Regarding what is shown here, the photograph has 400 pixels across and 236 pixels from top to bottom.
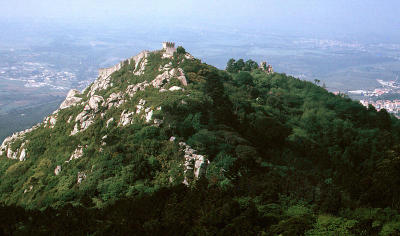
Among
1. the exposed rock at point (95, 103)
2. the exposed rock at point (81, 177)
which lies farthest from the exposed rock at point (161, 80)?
the exposed rock at point (81, 177)

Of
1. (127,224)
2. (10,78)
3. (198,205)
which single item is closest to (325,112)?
(198,205)

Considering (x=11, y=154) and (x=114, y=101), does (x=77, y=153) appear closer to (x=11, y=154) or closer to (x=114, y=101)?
(x=114, y=101)

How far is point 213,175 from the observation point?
805 inches

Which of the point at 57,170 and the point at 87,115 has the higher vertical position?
the point at 87,115

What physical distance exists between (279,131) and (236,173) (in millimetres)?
13158

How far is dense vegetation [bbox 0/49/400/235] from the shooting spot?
16.3 meters

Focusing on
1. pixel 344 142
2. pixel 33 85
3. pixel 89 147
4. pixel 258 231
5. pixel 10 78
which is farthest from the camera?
pixel 10 78

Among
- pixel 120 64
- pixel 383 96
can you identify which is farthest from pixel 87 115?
pixel 383 96

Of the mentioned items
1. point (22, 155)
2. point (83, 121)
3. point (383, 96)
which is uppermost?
point (83, 121)

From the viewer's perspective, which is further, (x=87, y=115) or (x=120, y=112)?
(x=87, y=115)

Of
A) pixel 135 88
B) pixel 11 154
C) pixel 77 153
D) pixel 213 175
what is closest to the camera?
pixel 213 175

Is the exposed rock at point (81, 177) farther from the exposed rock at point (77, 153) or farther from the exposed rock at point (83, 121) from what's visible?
the exposed rock at point (83, 121)

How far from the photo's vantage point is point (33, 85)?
182 meters

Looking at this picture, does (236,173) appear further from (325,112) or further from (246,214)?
(325,112)
